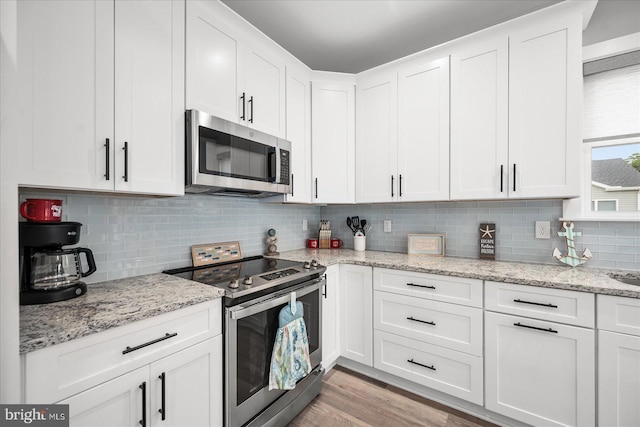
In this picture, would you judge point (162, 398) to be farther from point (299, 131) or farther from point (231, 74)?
point (299, 131)

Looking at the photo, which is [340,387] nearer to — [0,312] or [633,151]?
[0,312]

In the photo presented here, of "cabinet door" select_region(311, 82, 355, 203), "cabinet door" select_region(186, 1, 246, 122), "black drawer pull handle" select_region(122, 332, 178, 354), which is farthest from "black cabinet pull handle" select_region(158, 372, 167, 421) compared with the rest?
"cabinet door" select_region(311, 82, 355, 203)

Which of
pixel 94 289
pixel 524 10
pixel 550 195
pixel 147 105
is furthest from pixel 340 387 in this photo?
pixel 524 10

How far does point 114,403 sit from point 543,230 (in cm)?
266

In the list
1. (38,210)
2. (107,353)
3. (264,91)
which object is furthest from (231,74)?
(107,353)

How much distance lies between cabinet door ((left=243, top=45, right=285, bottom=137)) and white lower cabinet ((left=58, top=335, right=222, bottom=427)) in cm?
143

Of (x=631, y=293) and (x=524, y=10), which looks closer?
(x=631, y=293)

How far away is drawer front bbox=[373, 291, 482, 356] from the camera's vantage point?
175 cm

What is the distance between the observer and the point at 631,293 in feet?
4.30

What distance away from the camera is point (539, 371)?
155 cm

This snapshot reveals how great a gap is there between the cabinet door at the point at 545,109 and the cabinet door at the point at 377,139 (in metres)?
0.83

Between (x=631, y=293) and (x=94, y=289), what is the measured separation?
8.51 ft

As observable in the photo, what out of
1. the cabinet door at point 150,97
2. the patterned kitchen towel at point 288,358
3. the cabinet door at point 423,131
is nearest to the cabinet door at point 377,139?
the cabinet door at point 423,131

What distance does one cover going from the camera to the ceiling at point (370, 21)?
6.19ft
